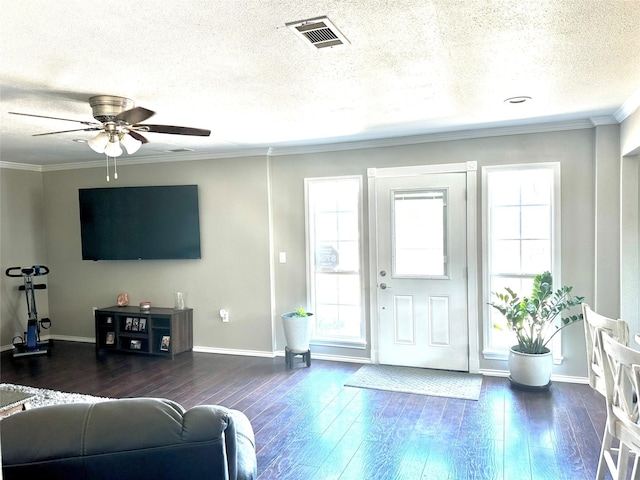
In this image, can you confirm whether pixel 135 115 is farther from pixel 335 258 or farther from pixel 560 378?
pixel 560 378

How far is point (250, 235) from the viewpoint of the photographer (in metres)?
5.34

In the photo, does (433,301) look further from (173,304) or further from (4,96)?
(4,96)

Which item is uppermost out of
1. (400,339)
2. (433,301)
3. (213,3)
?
(213,3)

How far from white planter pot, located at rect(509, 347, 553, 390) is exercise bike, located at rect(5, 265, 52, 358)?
529 centimetres

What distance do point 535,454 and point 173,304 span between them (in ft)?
14.2

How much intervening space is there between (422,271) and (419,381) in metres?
1.07

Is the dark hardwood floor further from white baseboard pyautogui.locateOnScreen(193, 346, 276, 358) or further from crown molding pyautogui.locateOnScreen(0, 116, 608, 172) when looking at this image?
crown molding pyautogui.locateOnScreen(0, 116, 608, 172)

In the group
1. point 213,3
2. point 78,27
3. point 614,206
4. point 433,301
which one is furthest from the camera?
point 433,301

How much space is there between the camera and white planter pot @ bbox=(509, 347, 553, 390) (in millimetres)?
3936

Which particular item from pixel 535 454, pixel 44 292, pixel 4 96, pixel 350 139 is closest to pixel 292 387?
pixel 535 454

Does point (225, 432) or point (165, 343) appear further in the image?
point (165, 343)

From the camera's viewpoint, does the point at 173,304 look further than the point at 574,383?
Yes

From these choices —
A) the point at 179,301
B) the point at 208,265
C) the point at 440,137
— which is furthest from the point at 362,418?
the point at 179,301

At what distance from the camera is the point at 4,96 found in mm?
2926
